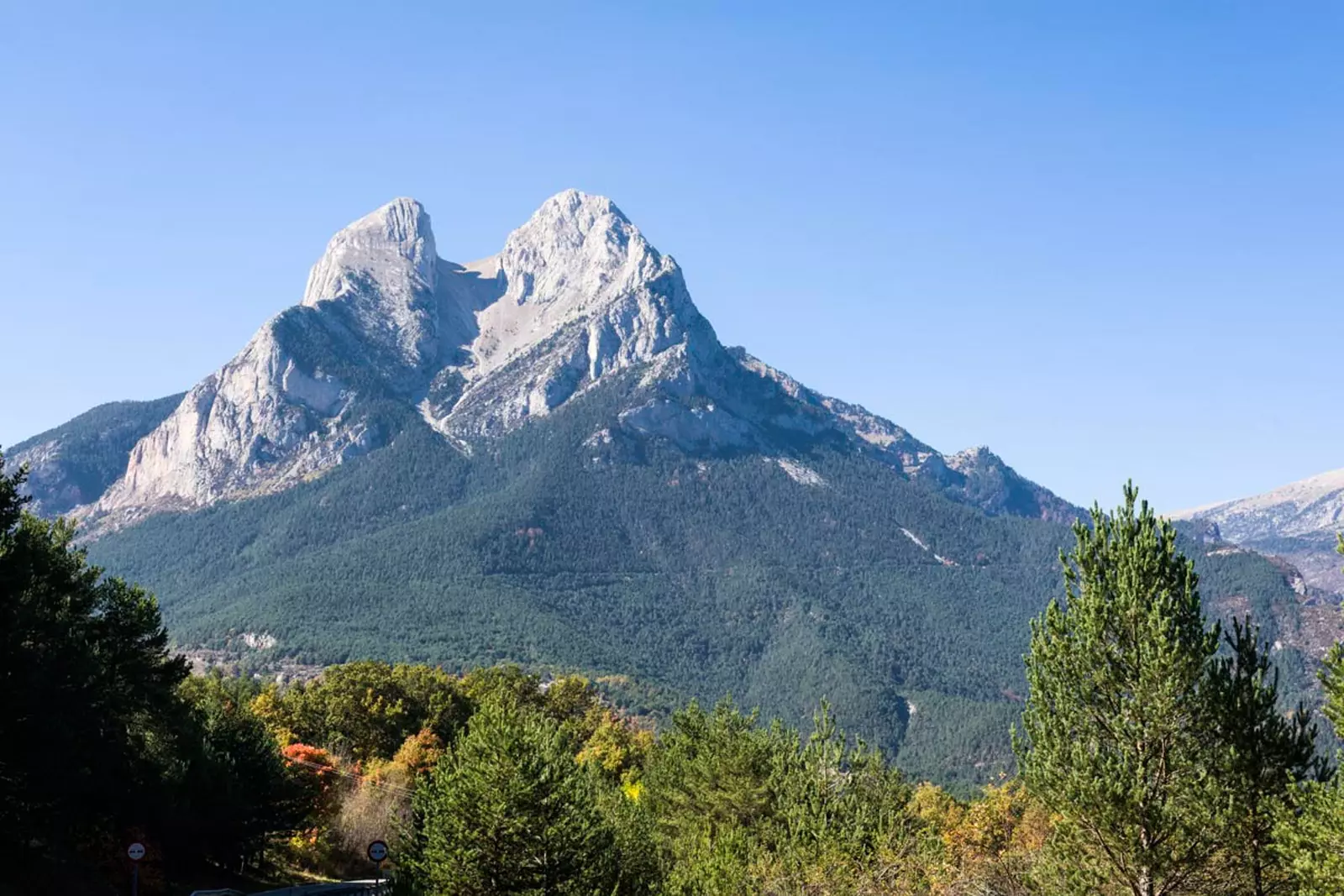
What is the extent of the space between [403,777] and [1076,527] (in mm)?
65386

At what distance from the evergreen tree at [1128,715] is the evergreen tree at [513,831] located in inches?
591

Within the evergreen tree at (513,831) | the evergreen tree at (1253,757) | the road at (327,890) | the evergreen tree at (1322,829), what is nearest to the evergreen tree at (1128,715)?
the evergreen tree at (1253,757)

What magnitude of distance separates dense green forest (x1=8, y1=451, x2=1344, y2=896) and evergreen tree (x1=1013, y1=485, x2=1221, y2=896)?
6 centimetres

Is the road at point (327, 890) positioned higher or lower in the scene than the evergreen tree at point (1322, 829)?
lower

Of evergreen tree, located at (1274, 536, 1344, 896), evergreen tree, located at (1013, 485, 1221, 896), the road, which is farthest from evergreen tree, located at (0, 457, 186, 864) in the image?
evergreen tree, located at (1274, 536, 1344, 896)

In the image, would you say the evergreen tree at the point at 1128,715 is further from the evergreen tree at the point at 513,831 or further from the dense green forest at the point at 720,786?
the evergreen tree at the point at 513,831

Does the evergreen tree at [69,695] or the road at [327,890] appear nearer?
the evergreen tree at [69,695]

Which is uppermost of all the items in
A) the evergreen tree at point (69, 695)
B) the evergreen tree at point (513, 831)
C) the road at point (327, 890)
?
the evergreen tree at point (69, 695)

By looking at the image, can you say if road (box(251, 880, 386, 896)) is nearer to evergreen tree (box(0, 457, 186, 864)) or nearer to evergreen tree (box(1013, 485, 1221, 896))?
evergreen tree (box(0, 457, 186, 864))

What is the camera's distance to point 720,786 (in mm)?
57719

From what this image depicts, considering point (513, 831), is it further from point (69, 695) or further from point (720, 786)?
point (720, 786)

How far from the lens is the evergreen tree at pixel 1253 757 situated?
2830 centimetres

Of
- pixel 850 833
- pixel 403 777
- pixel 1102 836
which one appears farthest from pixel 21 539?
pixel 403 777

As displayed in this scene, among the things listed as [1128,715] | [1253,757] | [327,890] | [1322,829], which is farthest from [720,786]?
[1322,829]
